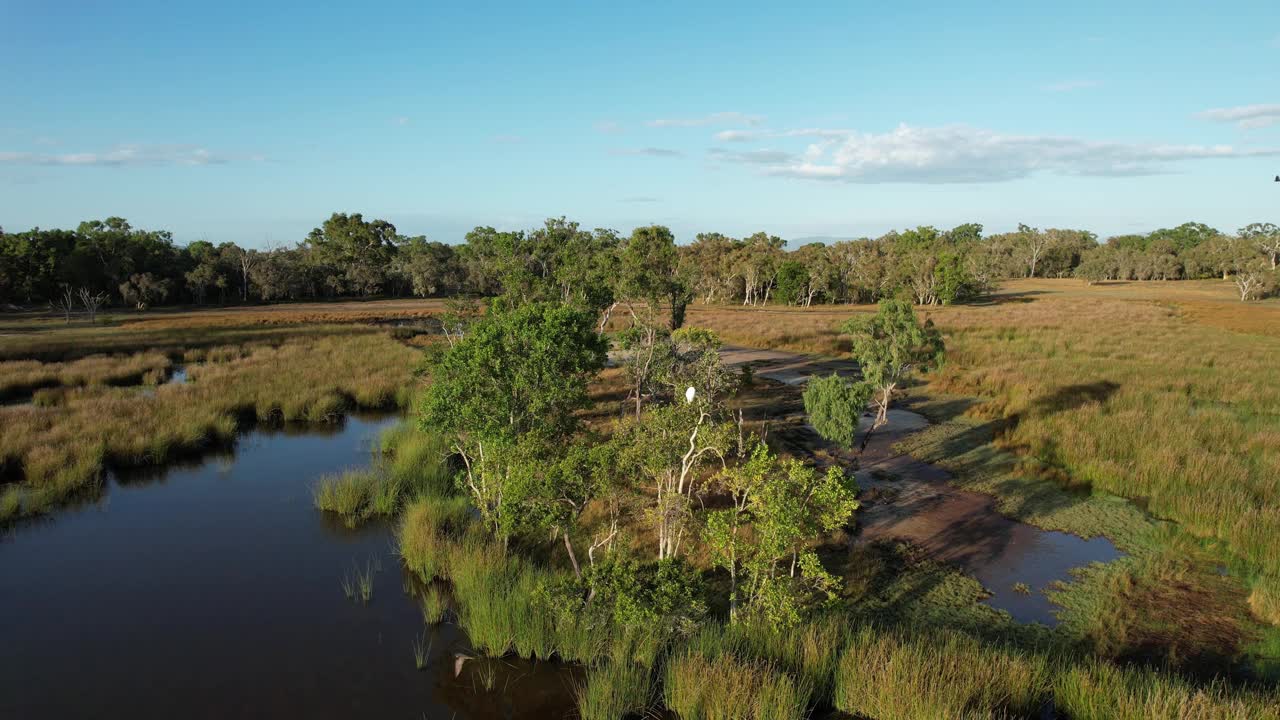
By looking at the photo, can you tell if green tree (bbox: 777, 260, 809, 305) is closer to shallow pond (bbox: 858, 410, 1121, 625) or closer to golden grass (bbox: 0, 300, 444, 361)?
golden grass (bbox: 0, 300, 444, 361)

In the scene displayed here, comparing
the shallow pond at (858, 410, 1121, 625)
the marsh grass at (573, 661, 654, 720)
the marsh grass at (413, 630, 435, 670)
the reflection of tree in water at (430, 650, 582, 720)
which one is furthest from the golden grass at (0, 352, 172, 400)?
the shallow pond at (858, 410, 1121, 625)

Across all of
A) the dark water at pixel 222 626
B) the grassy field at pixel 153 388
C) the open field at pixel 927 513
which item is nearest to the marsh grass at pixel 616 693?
the open field at pixel 927 513

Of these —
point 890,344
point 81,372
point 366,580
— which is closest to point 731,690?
point 366,580

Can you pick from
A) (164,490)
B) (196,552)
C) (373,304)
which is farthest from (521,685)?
(373,304)

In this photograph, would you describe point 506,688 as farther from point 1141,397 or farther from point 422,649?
point 1141,397

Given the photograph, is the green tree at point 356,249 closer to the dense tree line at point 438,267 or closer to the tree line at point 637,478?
the dense tree line at point 438,267

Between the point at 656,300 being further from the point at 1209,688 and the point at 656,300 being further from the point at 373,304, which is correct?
the point at 373,304

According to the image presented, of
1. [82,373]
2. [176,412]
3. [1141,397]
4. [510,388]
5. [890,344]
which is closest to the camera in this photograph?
[510,388]
